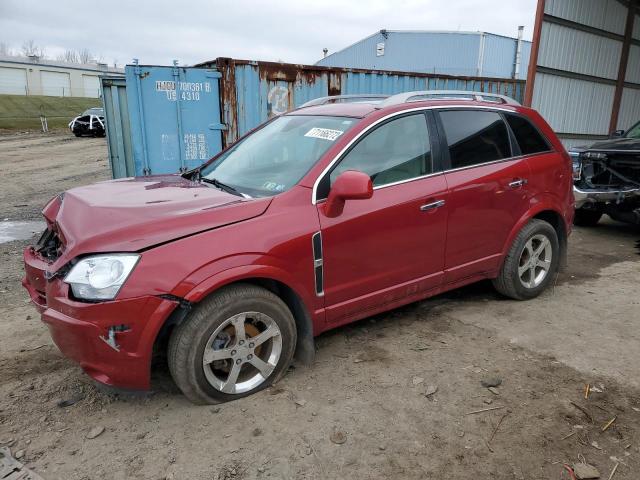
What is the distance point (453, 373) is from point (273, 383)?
3.84ft

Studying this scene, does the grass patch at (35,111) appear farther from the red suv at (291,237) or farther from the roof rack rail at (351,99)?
the red suv at (291,237)

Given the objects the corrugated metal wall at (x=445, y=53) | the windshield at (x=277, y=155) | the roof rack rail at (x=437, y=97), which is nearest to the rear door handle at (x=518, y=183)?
the roof rack rail at (x=437, y=97)

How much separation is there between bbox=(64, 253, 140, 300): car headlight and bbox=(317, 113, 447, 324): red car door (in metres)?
1.15

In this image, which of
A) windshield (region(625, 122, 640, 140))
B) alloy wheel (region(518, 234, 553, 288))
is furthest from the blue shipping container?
windshield (region(625, 122, 640, 140))

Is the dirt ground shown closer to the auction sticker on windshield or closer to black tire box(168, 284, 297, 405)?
black tire box(168, 284, 297, 405)

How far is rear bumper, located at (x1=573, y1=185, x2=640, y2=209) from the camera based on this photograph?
6.31m

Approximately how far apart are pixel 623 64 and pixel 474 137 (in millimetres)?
10926

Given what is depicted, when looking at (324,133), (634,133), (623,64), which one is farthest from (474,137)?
(623,64)

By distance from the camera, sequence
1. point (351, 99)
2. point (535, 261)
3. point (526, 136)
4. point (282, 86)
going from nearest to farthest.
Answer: point (351, 99)
point (526, 136)
point (535, 261)
point (282, 86)

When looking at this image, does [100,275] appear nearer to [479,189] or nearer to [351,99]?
[351,99]

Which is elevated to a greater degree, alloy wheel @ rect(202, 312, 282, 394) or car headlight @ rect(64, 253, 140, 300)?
car headlight @ rect(64, 253, 140, 300)

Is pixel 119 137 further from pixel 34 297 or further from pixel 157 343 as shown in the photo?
pixel 157 343

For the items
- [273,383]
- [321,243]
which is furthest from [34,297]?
[321,243]

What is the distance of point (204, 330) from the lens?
2.71 m
